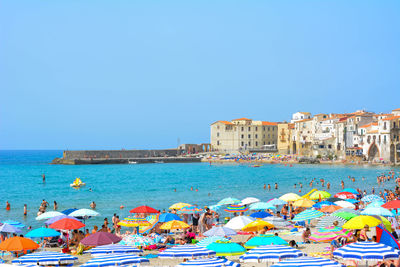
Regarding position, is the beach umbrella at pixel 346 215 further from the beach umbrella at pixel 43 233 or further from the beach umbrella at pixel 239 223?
the beach umbrella at pixel 43 233

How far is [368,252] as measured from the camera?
977 cm

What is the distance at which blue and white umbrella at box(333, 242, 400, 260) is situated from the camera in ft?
31.8

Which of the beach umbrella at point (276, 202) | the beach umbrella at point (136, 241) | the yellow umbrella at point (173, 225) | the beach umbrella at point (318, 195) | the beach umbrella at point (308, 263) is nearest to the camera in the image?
the beach umbrella at point (308, 263)

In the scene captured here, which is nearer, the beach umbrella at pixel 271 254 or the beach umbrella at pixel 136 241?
the beach umbrella at pixel 271 254

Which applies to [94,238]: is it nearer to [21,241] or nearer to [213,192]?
[21,241]

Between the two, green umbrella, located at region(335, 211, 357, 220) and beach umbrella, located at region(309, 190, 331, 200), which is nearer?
green umbrella, located at region(335, 211, 357, 220)

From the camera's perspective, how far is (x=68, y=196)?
41.8 metres

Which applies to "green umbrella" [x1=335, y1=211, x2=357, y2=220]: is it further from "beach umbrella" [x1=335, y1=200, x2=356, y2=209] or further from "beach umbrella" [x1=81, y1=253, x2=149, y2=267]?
"beach umbrella" [x1=81, y1=253, x2=149, y2=267]

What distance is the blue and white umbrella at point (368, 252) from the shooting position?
9.70 m

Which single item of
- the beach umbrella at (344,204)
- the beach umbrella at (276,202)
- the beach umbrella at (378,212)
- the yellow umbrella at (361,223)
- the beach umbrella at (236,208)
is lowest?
the beach umbrella at (236,208)

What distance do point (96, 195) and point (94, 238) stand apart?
29188mm

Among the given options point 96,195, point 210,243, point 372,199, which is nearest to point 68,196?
point 96,195

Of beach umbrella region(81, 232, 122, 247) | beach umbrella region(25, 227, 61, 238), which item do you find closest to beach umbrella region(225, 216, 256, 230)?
beach umbrella region(81, 232, 122, 247)

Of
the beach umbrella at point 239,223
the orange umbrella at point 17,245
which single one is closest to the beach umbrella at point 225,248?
the beach umbrella at point 239,223
